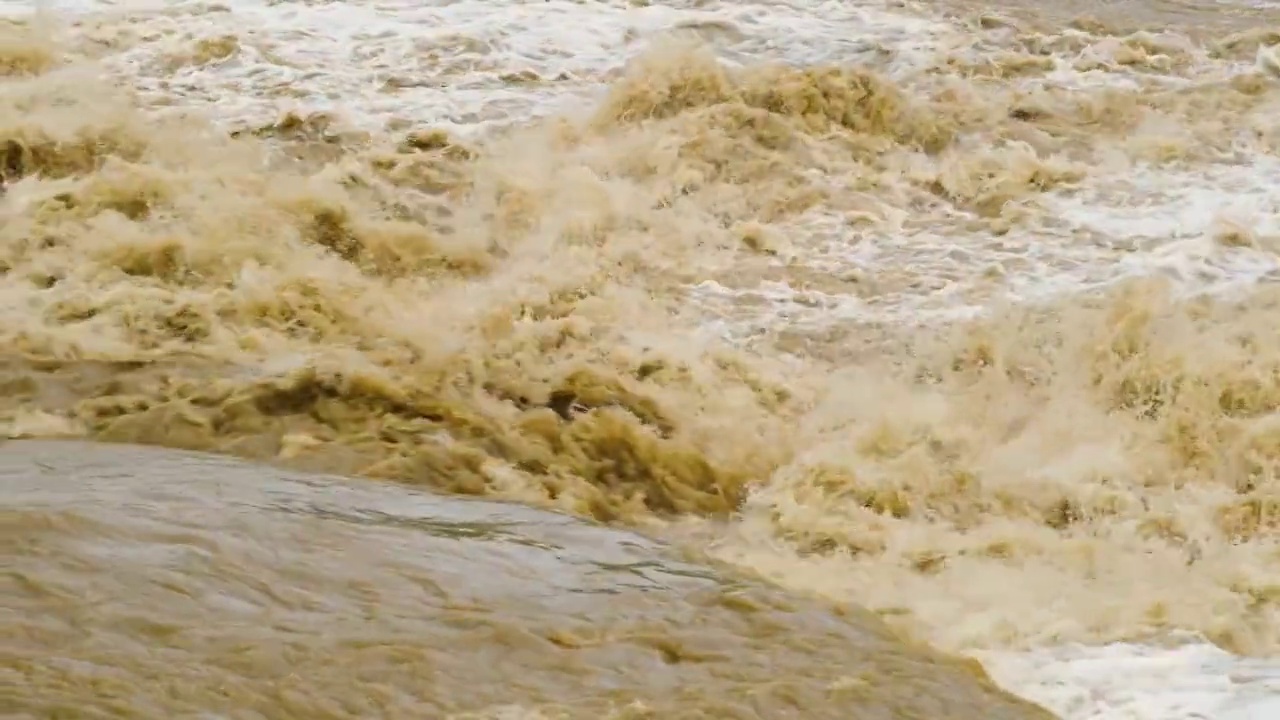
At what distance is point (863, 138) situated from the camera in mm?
7262

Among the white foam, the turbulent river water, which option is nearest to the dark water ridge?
the turbulent river water

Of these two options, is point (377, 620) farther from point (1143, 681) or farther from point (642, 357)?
point (642, 357)

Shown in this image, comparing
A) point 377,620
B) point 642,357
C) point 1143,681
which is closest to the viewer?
point 377,620

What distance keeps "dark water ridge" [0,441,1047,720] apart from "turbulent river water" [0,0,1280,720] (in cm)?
1

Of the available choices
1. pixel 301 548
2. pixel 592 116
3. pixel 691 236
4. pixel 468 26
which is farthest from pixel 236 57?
pixel 301 548

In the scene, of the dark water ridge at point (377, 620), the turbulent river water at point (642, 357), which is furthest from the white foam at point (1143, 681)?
the dark water ridge at point (377, 620)

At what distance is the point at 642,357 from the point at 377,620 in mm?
2436

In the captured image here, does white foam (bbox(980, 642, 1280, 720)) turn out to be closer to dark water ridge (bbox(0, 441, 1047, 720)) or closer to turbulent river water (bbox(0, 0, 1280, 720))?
turbulent river water (bbox(0, 0, 1280, 720))

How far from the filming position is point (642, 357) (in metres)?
5.10

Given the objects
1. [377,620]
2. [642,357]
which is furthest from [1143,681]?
[642,357]

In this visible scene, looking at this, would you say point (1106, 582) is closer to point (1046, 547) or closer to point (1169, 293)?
point (1046, 547)

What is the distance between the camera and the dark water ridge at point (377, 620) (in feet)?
8.12

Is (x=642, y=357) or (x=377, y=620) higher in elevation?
(x=377, y=620)

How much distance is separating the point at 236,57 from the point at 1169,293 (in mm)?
5400
